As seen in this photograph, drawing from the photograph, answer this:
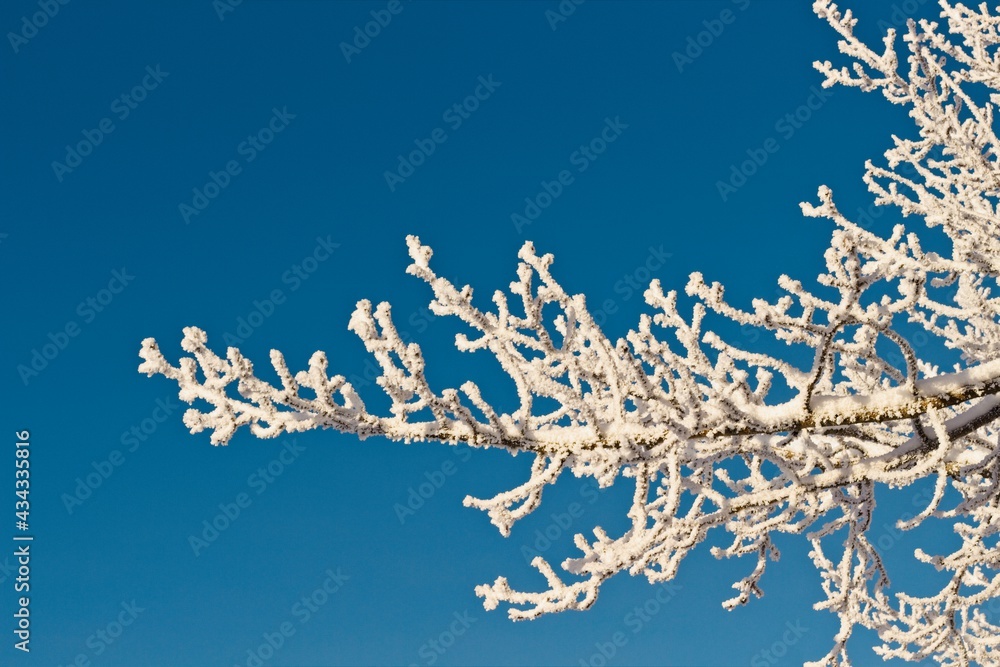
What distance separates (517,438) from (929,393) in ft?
6.23

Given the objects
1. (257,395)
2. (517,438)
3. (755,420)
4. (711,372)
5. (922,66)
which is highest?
(922,66)

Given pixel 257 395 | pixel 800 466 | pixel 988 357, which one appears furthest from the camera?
pixel 800 466

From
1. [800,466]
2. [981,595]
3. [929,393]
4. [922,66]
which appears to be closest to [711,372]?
[929,393]

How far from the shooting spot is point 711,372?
390cm

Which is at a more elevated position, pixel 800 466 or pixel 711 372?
pixel 711 372

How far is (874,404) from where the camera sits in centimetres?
388

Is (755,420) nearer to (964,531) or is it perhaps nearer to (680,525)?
(680,525)

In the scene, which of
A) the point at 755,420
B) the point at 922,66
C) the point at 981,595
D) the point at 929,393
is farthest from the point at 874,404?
the point at 922,66

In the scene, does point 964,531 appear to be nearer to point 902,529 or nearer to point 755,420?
point 902,529

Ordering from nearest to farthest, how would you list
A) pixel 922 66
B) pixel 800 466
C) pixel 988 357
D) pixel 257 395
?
pixel 257 395 → pixel 988 357 → pixel 800 466 → pixel 922 66

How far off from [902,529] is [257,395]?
3697 mm

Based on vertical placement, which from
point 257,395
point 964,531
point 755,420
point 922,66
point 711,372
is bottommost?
point 964,531

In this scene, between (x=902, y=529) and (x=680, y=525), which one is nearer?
(x=680, y=525)

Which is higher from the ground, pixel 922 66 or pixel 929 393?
pixel 922 66
